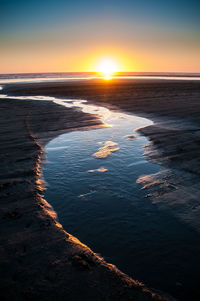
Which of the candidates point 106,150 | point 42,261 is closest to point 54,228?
point 42,261

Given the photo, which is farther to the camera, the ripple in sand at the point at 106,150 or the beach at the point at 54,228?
the ripple in sand at the point at 106,150

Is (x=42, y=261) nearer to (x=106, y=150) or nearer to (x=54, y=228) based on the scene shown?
(x=54, y=228)

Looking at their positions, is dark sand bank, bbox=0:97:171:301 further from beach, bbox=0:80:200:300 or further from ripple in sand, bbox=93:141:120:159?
ripple in sand, bbox=93:141:120:159

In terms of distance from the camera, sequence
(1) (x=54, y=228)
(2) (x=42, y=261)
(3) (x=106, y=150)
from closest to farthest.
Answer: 1. (2) (x=42, y=261)
2. (1) (x=54, y=228)
3. (3) (x=106, y=150)

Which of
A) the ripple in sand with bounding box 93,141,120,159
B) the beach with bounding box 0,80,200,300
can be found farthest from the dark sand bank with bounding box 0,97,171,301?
the ripple in sand with bounding box 93,141,120,159

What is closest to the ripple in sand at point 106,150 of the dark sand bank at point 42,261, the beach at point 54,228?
the beach at point 54,228

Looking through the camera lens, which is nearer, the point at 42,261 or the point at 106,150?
the point at 42,261

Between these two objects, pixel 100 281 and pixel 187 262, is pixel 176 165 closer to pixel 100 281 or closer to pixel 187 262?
pixel 187 262

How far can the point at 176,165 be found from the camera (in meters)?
7.57

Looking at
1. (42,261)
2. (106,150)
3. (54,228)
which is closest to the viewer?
(42,261)

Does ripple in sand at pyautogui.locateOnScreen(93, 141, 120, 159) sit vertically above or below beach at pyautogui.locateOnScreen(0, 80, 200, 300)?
above

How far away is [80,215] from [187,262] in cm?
238

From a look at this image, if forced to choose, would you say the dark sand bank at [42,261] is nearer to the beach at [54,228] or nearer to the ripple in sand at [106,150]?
the beach at [54,228]

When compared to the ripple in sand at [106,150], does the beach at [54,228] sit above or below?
below
